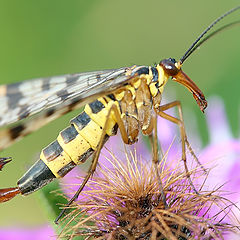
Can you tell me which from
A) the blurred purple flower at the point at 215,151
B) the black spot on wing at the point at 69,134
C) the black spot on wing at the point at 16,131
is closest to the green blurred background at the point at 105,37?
the blurred purple flower at the point at 215,151

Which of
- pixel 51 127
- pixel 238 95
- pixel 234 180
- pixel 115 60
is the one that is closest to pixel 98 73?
pixel 234 180

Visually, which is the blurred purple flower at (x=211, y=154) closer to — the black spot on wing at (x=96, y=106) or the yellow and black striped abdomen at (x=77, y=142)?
the yellow and black striped abdomen at (x=77, y=142)

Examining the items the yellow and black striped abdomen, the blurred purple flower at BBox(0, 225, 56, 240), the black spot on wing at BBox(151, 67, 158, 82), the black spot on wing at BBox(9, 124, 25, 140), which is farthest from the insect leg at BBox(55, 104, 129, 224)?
the blurred purple flower at BBox(0, 225, 56, 240)

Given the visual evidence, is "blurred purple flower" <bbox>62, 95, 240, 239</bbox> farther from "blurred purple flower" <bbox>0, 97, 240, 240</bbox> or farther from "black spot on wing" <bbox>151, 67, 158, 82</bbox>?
"black spot on wing" <bbox>151, 67, 158, 82</bbox>

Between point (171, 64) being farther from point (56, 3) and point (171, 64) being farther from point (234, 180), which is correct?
point (56, 3)

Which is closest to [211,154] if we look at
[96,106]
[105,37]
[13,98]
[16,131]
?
[96,106]

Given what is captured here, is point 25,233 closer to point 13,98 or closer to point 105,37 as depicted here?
point 13,98
